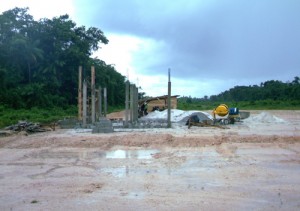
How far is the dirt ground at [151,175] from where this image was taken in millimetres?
6992

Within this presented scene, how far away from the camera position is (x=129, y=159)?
1184 centimetres

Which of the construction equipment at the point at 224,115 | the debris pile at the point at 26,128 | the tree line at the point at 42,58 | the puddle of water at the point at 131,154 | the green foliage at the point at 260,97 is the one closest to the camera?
the puddle of water at the point at 131,154

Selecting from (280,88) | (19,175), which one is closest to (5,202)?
(19,175)

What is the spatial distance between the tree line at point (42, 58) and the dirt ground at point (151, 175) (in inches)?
840

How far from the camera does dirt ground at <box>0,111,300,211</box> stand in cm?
699

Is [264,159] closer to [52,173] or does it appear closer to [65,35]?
[52,173]

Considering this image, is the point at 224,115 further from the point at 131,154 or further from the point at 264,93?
the point at 264,93

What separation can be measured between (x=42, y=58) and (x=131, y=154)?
94.5 feet

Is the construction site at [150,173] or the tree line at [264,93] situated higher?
the tree line at [264,93]

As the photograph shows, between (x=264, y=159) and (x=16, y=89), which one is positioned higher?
(x=16, y=89)

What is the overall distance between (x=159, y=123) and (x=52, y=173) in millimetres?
15271

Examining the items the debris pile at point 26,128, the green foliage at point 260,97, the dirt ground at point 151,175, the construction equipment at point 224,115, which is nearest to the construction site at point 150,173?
the dirt ground at point 151,175

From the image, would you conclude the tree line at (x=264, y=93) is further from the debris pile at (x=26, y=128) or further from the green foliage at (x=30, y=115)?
the debris pile at (x=26, y=128)

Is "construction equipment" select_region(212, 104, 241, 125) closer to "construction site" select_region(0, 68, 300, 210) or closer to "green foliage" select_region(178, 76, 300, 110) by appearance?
"construction site" select_region(0, 68, 300, 210)
